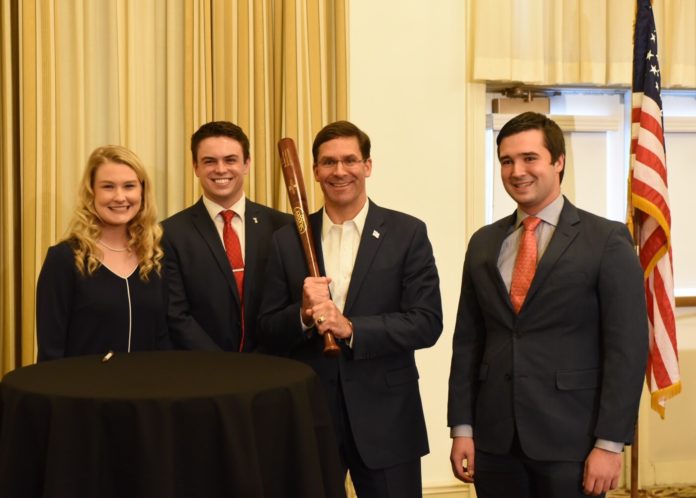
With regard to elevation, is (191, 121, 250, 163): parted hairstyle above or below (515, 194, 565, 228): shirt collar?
above

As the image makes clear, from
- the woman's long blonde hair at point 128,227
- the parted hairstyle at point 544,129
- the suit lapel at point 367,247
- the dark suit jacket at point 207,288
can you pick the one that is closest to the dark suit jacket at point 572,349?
the parted hairstyle at point 544,129

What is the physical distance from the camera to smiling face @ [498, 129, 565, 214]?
7.57ft

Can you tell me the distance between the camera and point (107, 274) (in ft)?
8.82

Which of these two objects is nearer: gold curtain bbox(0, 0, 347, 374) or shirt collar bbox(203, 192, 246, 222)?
shirt collar bbox(203, 192, 246, 222)

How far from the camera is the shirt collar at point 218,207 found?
296 cm

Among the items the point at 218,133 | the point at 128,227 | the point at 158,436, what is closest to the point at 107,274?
the point at 128,227

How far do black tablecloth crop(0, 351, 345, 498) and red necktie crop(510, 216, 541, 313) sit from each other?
2.02 feet

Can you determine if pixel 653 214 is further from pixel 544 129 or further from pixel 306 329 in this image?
pixel 306 329

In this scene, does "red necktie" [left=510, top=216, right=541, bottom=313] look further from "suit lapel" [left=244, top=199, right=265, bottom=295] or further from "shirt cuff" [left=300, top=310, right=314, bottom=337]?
"suit lapel" [left=244, top=199, right=265, bottom=295]

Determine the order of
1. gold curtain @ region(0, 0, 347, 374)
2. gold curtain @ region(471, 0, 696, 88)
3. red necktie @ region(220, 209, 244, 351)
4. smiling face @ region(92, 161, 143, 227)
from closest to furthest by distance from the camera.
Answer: smiling face @ region(92, 161, 143, 227)
red necktie @ region(220, 209, 244, 351)
gold curtain @ region(0, 0, 347, 374)
gold curtain @ region(471, 0, 696, 88)

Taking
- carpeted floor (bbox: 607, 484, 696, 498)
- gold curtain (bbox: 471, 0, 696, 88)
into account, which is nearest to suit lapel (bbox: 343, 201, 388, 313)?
gold curtain (bbox: 471, 0, 696, 88)

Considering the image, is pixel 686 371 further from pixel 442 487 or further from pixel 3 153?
pixel 3 153

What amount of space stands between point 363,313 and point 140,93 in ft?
5.54

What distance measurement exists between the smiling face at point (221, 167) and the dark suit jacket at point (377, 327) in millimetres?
370
